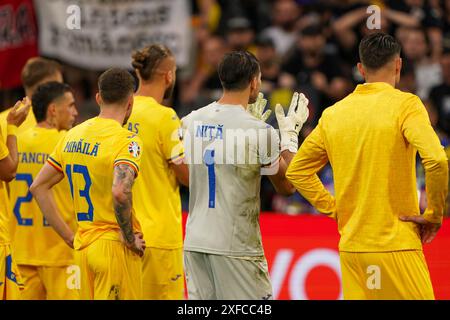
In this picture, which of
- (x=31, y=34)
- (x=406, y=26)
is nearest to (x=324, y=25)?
(x=406, y=26)

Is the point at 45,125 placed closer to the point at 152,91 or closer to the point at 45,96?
the point at 45,96

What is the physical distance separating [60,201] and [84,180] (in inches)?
63.3

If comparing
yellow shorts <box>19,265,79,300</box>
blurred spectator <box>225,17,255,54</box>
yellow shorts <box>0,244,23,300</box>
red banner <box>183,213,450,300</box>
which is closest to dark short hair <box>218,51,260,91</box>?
yellow shorts <box>0,244,23,300</box>

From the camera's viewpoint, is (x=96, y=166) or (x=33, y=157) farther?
(x=33, y=157)

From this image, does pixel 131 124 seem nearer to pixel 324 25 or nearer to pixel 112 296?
pixel 112 296

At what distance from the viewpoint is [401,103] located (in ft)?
23.7

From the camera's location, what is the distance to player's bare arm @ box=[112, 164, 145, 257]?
753cm

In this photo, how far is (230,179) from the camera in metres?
7.56

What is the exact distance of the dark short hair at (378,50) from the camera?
7426 mm

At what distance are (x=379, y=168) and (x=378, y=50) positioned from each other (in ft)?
2.84

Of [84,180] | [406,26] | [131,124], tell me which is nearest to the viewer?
[84,180]

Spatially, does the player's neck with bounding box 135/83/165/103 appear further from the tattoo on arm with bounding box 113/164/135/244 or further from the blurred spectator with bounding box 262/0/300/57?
the blurred spectator with bounding box 262/0/300/57

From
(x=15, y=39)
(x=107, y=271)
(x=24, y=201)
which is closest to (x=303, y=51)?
(x=15, y=39)

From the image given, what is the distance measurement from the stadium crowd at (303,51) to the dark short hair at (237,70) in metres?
4.78
